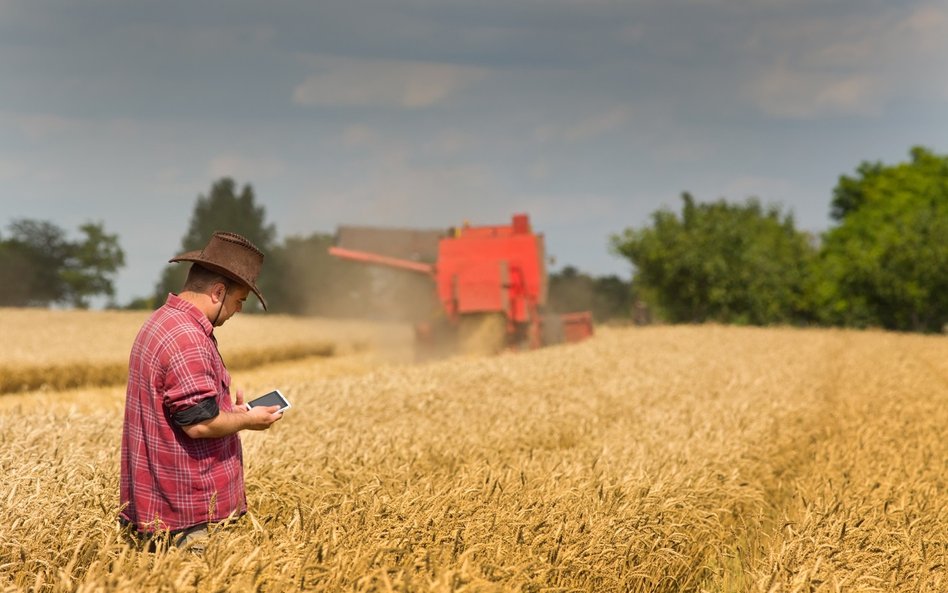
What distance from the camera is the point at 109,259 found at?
217ft

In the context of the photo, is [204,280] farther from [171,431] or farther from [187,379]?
[171,431]

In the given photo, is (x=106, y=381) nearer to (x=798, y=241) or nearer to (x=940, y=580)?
(x=940, y=580)

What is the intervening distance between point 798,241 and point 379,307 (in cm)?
4807

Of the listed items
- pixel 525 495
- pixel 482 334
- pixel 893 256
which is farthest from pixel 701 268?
pixel 525 495

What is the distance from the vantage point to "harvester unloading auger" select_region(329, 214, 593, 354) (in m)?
18.5

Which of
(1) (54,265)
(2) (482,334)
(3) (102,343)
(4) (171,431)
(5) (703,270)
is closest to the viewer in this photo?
(4) (171,431)

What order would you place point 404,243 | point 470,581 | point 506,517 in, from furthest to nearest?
1. point 404,243
2. point 506,517
3. point 470,581

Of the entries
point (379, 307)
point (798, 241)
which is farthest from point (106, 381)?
point (798, 241)

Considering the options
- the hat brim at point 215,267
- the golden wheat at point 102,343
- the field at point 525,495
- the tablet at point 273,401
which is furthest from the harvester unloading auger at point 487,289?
the hat brim at point 215,267

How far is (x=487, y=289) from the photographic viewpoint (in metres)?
18.4

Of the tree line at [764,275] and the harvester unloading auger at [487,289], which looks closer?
the harvester unloading auger at [487,289]

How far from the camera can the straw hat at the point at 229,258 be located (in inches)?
139

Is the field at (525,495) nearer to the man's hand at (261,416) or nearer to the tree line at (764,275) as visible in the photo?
the man's hand at (261,416)

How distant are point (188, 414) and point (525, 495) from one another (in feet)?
6.49
